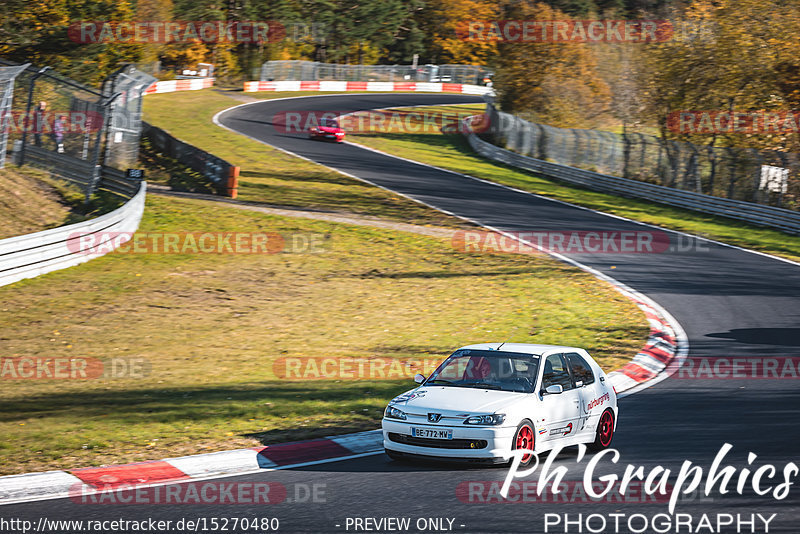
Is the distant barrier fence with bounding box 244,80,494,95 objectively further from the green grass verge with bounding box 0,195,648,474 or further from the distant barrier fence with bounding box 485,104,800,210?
the green grass verge with bounding box 0,195,648,474

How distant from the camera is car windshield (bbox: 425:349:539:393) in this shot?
1011cm

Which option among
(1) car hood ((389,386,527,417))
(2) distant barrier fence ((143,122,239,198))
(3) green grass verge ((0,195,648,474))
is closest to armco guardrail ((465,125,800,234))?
(3) green grass verge ((0,195,648,474))

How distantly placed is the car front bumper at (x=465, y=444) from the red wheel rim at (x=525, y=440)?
13cm

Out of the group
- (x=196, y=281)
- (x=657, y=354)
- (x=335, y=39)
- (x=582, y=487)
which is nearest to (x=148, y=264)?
(x=196, y=281)

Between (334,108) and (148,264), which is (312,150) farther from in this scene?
(148,264)

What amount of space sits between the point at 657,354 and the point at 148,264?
488 inches

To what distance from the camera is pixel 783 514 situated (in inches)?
302

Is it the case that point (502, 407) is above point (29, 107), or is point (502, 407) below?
below

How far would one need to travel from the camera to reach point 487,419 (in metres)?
9.11

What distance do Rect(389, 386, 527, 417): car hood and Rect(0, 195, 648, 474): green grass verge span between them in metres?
1.64

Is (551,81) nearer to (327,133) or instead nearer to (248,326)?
(327,133)

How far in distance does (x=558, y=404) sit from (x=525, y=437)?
2.53 feet

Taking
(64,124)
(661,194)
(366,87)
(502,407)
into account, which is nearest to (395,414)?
(502,407)

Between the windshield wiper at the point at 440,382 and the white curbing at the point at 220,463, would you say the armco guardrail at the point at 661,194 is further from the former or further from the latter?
the white curbing at the point at 220,463
